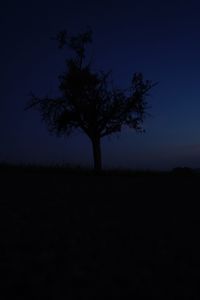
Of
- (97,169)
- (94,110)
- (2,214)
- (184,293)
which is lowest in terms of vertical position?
Result: (184,293)

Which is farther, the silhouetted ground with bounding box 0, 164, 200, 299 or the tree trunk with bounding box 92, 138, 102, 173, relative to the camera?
the tree trunk with bounding box 92, 138, 102, 173

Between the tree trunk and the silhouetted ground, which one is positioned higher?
the tree trunk

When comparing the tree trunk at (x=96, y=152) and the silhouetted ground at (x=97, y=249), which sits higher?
the tree trunk at (x=96, y=152)

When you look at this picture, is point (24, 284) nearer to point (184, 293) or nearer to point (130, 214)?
point (184, 293)

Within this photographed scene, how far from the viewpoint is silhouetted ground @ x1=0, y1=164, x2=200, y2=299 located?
318cm

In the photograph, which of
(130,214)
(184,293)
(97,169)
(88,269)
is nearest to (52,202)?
(130,214)

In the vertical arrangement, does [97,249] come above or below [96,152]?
below

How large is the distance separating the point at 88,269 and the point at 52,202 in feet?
14.9

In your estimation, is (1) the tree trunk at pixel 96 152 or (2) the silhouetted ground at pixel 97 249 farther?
(1) the tree trunk at pixel 96 152

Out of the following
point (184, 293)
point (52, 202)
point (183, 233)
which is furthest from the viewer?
point (52, 202)

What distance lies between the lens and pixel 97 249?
14.6 feet

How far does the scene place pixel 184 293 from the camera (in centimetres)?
309

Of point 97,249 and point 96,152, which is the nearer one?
point 97,249

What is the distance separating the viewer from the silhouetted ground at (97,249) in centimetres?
318
